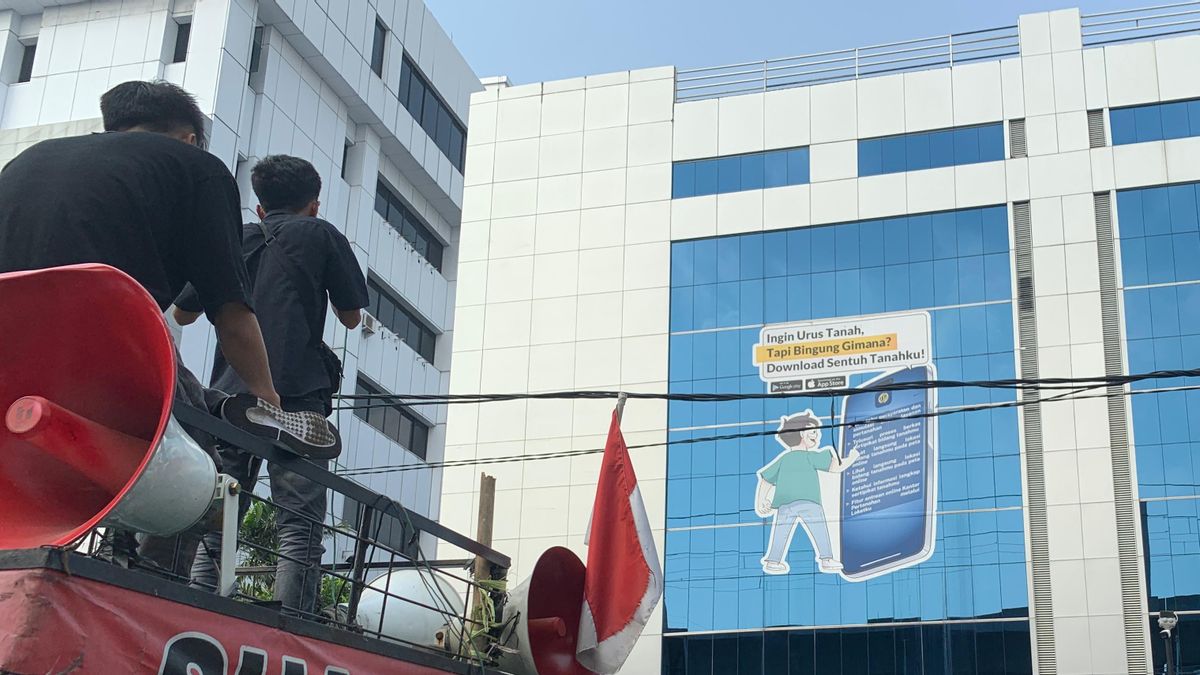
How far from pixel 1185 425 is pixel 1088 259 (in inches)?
153

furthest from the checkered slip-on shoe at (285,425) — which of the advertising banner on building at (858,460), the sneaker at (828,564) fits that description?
the sneaker at (828,564)

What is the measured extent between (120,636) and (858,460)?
25.1 metres

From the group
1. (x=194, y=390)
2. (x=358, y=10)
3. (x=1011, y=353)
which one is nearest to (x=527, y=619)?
(x=194, y=390)

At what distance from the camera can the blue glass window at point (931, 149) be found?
3072 cm

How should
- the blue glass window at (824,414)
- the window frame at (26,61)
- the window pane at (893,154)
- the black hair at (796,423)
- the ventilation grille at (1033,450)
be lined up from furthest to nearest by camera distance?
the window frame at (26,61)
the window pane at (893,154)
the black hair at (796,423)
the blue glass window at (824,414)
the ventilation grille at (1033,450)

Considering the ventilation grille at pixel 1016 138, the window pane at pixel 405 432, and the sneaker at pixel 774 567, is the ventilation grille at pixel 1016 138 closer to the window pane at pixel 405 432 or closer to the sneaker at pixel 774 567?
the sneaker at pixel 774 567

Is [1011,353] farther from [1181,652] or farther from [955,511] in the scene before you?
[1181,652]

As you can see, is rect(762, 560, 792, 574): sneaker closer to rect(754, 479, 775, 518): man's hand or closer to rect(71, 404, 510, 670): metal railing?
rect(754, 479, 775, 518): man's hand

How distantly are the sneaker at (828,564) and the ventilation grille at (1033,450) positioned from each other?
3661 millimetres

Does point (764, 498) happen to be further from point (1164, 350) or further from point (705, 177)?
point (1164, 350)

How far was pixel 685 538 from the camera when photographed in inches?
1160

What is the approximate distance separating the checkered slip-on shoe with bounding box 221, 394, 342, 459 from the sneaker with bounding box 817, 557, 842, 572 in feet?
75.7

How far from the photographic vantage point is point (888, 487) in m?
28.4

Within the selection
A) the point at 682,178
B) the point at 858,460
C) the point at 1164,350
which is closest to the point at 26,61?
the point at 682,178
